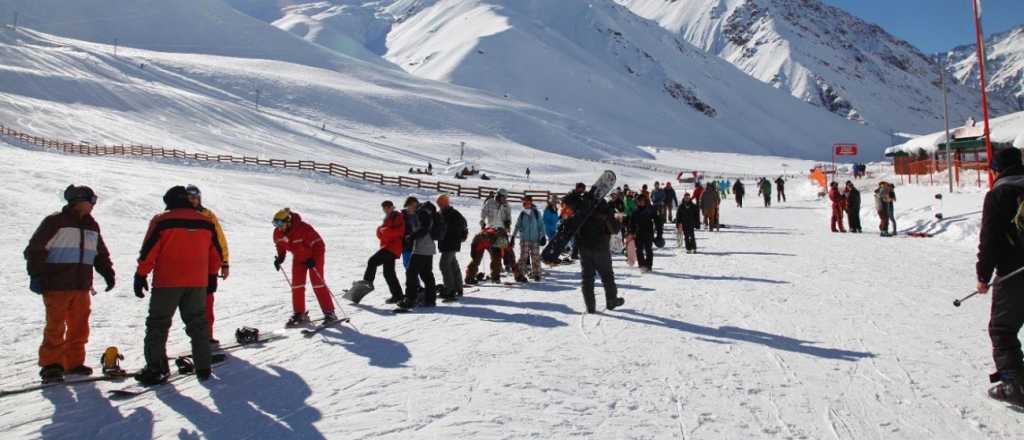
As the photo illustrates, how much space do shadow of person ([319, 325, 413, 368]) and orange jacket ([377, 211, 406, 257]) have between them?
140cm

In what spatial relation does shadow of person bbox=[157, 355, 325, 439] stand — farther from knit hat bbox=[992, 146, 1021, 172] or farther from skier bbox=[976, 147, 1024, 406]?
knit hat bbox=[992, 146, 1021, 172]

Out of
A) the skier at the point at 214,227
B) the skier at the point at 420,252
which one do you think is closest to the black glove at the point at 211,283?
the skier at the point at 214,227

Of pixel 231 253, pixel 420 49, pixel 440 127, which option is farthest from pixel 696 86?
pixel 231 253

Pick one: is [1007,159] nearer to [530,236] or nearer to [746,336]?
[746,336]

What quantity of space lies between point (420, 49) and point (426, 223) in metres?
193

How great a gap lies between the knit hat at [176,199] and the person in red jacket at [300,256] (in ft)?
7.14

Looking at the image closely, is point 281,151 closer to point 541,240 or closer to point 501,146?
point 501,146

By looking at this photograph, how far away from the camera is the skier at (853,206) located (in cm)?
1848

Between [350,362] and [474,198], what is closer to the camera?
[350,362]

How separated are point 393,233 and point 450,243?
930mm

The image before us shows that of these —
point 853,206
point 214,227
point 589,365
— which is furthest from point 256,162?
point 589,365

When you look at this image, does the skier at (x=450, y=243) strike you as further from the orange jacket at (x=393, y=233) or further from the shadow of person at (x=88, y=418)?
the shadow of person at (x=88, y=418)

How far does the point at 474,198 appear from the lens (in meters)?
35.7

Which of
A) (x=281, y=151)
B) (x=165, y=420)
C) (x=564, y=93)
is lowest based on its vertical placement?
(x=165, y=420)
